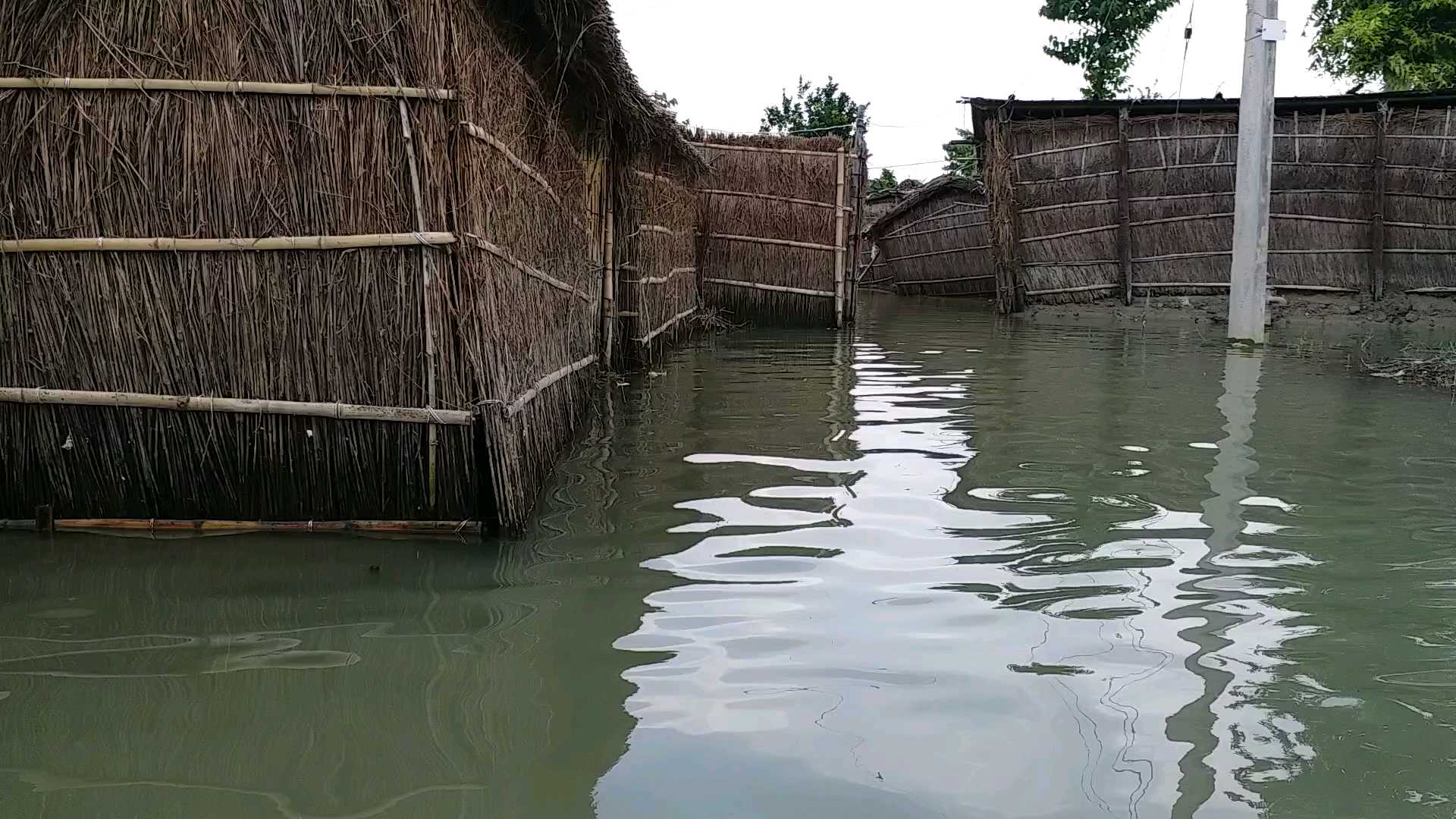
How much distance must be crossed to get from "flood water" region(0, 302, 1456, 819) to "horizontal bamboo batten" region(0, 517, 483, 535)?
→ 91 mm

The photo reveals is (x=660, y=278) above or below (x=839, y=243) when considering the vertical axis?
below

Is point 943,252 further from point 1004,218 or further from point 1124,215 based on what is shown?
point 1124,215

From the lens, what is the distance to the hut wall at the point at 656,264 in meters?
8.38

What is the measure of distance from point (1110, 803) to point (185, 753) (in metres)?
1.81

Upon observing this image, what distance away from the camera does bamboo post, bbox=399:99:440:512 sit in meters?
3.60

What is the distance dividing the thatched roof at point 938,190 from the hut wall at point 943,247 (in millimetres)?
69

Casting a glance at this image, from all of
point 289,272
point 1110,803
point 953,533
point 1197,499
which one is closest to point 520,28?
point 289,272

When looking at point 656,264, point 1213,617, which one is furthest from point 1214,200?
point 1213,617

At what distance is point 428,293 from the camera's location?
144 inches

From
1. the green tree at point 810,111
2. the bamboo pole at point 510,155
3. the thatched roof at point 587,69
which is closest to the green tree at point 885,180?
the green tree at point 810,111

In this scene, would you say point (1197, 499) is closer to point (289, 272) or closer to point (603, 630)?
point (603, 630)

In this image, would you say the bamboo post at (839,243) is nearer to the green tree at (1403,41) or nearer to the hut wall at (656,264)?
the hut wall at (656,264)

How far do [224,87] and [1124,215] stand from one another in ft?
40.1

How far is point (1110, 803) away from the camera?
2.05 meters
